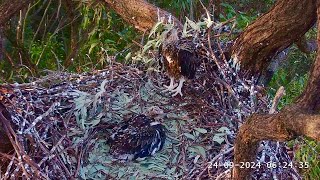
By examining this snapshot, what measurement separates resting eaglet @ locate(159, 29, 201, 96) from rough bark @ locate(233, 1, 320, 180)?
0.48m

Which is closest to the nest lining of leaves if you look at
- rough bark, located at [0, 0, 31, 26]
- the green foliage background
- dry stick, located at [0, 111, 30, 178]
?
dry stick, located at [0, 111, 30, 178]

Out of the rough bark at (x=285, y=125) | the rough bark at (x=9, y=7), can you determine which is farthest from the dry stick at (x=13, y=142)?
the rough bark at (x=9, y=7)

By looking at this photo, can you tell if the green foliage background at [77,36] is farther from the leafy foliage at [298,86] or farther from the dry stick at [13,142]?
the dry stick at [13,142]

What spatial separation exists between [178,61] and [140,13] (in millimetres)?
469

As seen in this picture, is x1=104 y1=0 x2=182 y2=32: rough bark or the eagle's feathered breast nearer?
the eagle's feathered breast

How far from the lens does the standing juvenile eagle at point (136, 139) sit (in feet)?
4.63

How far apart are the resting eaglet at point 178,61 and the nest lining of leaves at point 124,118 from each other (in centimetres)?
3

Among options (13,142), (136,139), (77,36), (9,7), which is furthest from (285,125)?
(77,36)

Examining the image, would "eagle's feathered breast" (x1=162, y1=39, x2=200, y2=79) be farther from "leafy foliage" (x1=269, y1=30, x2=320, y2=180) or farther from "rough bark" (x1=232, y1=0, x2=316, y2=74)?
"leafy foliage" (x1=269, y1=30, x2=320, y2=180)

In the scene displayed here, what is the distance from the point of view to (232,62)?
170 centimetres

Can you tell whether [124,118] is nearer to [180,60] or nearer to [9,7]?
[180,60]

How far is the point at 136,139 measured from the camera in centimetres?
143

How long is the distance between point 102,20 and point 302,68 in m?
1.31

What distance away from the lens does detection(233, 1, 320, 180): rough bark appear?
963 millimetres
